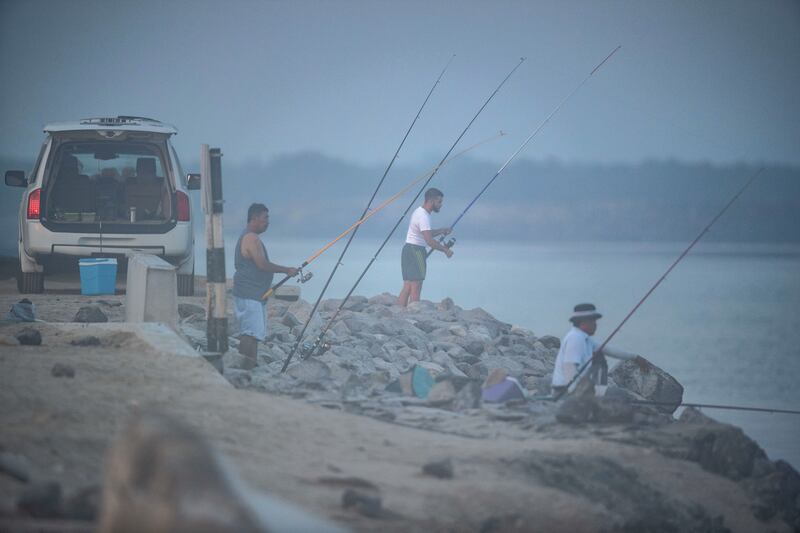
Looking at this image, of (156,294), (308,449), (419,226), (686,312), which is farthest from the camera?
(686,312)

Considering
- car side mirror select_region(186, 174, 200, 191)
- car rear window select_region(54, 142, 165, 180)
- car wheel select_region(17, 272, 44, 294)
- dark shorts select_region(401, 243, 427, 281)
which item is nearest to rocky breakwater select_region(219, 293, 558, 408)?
dark shorts select_region(401, 243, 427, 281)

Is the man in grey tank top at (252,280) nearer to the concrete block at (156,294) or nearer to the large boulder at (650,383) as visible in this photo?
the concrete block at (156,294)

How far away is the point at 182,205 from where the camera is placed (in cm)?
1238

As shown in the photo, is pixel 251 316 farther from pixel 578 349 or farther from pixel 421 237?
pixel 421 237

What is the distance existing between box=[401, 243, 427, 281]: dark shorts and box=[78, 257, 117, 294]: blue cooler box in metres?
3.67

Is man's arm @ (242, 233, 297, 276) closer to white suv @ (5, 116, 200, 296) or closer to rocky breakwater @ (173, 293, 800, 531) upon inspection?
rocky breakwater @ (173, 293, 800, 531)

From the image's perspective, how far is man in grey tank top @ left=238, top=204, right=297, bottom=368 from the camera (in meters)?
10.2

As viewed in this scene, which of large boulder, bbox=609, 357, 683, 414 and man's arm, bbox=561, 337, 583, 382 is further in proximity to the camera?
large boulder, bbox=609, 357, 683, 414

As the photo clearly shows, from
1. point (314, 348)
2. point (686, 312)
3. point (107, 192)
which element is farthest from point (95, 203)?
point (686, 312)

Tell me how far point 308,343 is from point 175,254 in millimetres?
1833

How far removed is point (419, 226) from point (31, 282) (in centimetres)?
470

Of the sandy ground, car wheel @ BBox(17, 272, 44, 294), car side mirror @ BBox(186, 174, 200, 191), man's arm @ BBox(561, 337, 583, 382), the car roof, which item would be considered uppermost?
the car roof

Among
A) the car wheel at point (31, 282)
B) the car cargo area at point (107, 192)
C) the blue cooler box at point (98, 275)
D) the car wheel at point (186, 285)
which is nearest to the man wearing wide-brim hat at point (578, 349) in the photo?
the car cargo area at point (107, 192)

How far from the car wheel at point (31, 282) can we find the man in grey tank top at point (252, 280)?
149 inches
